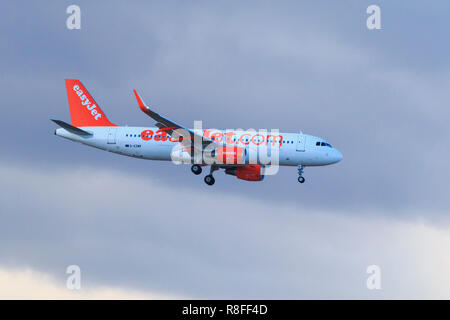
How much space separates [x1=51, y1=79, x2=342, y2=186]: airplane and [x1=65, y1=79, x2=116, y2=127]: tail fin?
1.20 metres

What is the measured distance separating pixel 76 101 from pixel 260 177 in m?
22.6

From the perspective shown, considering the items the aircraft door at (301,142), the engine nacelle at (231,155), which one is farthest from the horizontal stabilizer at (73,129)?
the aircraft door at (301,142)

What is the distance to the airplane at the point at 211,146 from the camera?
311ft

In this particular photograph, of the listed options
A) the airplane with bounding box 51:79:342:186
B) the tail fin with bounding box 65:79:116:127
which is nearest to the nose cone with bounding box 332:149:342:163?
the airplane with bounding box 51:79:342:186

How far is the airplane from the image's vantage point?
9475cm

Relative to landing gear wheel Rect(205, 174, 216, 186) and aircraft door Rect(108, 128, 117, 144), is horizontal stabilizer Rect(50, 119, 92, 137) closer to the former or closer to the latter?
aircraft door Rect(108, 128, 117, 144)

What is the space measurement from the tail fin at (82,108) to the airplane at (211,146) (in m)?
1.20

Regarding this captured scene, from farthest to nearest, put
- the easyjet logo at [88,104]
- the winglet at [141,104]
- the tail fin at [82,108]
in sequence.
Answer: the easyjet logo at [88,104] < the tail fin at [82,108] < the winglet at [141,104]

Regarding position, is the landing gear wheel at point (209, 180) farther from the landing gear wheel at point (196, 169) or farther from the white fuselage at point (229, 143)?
the white fuselage at point (229, 143)

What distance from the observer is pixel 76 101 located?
104125 mm

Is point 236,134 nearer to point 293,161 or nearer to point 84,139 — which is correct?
point 293,161

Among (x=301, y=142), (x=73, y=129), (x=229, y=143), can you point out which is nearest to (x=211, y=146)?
(x=229, y=143)
